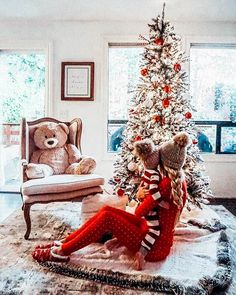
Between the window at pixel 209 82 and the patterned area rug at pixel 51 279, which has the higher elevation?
the window at pixel 209 82

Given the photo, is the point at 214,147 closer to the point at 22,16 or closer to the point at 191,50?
the point at 191,50

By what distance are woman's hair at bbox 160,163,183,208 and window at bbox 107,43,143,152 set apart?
271 centimetres

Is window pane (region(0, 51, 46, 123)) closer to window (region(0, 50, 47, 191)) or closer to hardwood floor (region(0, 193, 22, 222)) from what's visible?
window (region(0, 50, 47, 191))

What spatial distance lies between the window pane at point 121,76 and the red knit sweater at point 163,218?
2.82m

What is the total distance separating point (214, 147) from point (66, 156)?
2.22 m

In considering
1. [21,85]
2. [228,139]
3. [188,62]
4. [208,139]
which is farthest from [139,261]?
[21,85]

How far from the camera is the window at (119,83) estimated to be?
5352mm

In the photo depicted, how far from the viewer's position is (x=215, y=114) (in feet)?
17.6

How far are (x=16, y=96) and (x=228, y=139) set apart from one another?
306 centimetres

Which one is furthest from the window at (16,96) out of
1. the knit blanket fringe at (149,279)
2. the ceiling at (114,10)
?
the knit blanket fringe at (149,279)

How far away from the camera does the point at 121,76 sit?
5.40m

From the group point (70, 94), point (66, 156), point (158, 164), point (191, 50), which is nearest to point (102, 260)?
point (158, 164)

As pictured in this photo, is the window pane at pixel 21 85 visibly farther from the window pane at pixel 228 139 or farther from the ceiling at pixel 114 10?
the window pane at pixel 228 139

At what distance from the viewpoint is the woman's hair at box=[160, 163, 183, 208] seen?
8.70 ft
